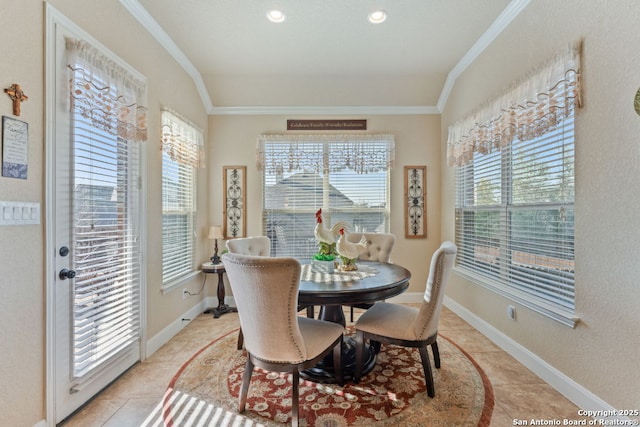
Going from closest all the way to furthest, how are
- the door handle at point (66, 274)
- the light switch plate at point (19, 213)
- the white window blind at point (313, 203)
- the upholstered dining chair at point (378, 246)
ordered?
the light switch plate at point (19, 213)
the door handle at point (66, 274)
the upholstered dining chair at point (378, 246)
the white window blind at point (313, 203)

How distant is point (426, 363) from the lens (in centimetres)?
197

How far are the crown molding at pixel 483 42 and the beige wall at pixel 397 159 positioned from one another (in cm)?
36

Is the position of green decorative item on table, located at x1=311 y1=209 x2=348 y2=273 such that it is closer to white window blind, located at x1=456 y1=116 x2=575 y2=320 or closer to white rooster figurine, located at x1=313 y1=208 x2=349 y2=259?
white rooster figurine, located at x1=313 y1=208 x2=349 y2=259

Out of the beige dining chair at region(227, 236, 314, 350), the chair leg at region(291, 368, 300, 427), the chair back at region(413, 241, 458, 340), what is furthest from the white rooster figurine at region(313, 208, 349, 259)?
the chair leg at region(291, 368, 300, 427)

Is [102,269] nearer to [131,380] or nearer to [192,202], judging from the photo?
[131,380]

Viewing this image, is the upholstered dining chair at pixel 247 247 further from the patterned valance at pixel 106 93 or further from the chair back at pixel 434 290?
the chair back at pixel 434 290

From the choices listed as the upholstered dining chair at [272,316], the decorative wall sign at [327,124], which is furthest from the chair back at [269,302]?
the decorative wall sign at [327,124]

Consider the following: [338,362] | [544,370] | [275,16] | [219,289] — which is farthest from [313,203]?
[544,370]

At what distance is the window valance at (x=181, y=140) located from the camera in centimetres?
279

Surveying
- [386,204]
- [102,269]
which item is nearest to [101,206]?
[102,269]

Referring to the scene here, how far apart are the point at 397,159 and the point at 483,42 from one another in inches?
61.8

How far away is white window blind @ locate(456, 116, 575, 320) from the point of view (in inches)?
80.5

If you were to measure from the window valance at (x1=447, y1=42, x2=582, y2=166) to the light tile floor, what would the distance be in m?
1.84

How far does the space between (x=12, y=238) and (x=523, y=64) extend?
365 cm
